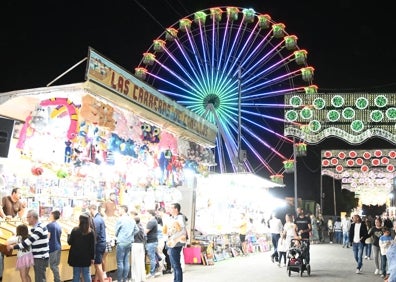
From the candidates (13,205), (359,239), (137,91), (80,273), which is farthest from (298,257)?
(13,205)

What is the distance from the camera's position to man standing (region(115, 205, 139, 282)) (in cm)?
1045

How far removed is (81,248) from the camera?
27.1 ft

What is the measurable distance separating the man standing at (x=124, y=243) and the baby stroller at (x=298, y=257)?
4397 mm

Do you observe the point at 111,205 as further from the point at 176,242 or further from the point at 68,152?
the point at 176,242

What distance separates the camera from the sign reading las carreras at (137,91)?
873cm

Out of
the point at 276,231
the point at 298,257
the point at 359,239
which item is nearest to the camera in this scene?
the point at 298,257

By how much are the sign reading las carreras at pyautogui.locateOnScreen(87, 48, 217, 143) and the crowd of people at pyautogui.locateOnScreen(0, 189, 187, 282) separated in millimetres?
2331

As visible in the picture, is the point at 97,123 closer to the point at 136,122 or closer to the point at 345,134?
the point at 136,122

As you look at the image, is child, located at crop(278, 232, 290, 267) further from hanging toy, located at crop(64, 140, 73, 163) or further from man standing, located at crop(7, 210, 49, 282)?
man standing, located at crop(7, 210, 49, 282)

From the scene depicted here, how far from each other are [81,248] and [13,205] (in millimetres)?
2556

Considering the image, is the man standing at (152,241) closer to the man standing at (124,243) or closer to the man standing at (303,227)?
the man standing at (124,243)

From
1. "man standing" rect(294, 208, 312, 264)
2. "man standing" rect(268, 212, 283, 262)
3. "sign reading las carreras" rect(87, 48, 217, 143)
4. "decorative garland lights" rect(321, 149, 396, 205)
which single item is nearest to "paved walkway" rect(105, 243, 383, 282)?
"man standing" rect(268, 212, 283, 262)

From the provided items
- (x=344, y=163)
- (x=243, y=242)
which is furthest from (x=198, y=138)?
(x=344, y=163)

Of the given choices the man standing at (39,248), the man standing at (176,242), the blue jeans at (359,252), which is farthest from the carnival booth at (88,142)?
the blue jeans at (359,252)
